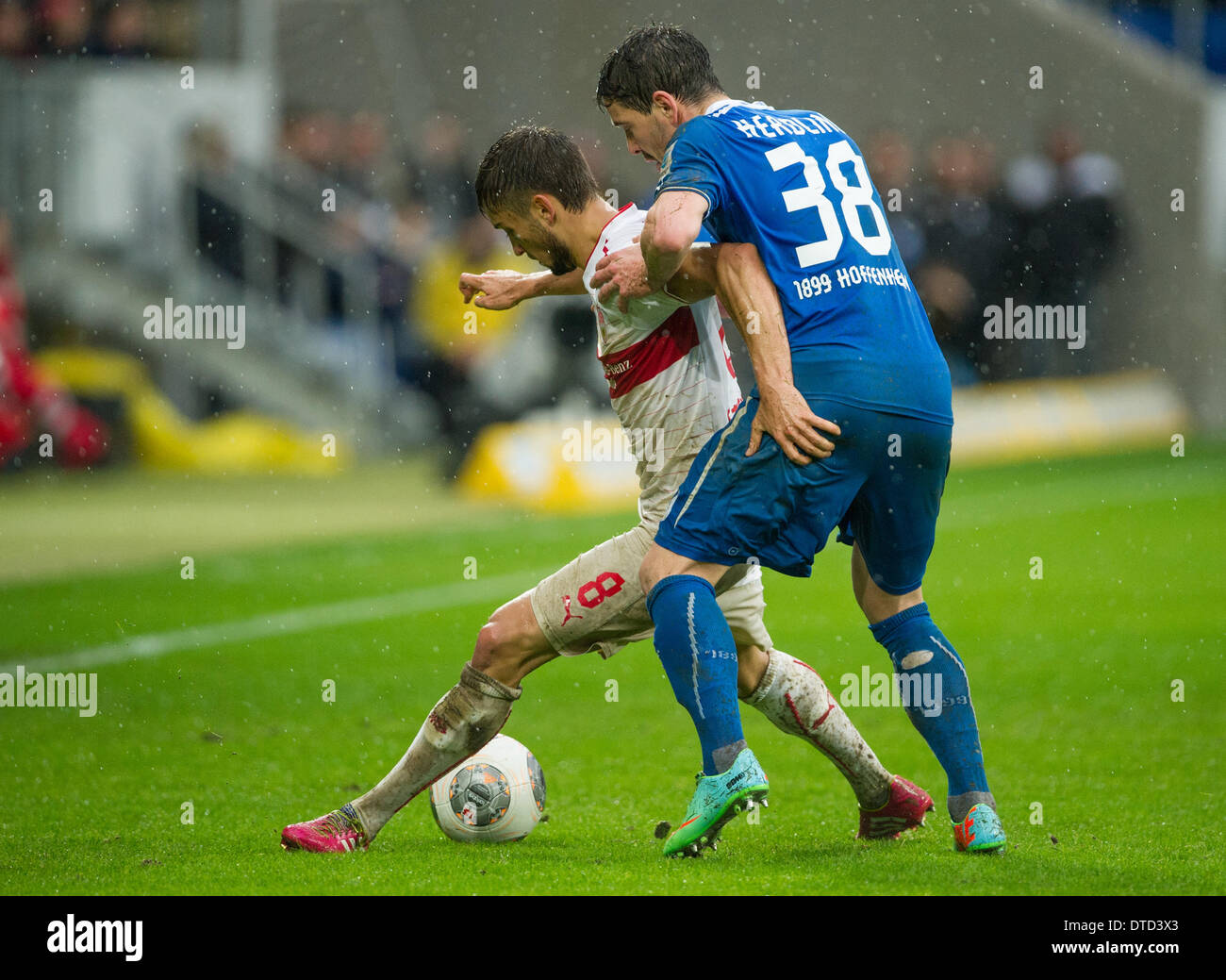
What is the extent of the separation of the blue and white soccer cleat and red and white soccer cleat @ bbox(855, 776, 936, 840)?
322 millimetres

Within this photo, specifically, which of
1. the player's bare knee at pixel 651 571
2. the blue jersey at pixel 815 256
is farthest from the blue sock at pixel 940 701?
the player's bare knee at pixel 651 571

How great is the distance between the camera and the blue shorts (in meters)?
3.87

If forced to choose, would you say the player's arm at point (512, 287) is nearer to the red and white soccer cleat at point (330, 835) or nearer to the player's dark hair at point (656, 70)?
the player's dark hair at point (656, 70)

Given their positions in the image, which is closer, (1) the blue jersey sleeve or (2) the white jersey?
(1) the blue jersey sleeve

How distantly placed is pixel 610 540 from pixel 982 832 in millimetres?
1222

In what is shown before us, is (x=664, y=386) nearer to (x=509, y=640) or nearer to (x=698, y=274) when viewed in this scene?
(x=698, y=274)

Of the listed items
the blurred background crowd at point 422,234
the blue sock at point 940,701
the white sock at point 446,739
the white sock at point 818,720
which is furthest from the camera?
the blurred background crowd at point 422,234

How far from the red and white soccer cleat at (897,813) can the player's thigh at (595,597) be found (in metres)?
0.88

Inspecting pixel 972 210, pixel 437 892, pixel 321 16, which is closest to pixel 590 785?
pixel 437 892

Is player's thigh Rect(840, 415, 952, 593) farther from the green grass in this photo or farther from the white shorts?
the green grass

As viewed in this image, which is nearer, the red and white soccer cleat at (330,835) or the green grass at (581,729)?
the green grass at (581,729)

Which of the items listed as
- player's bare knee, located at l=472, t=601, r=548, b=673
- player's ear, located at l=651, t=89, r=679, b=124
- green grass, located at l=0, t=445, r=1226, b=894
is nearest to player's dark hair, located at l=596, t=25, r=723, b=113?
player's ear, located at l=651, t=89, r=679, b=124

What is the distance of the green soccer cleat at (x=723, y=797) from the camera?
371 cm

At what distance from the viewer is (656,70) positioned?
13.5 ft
